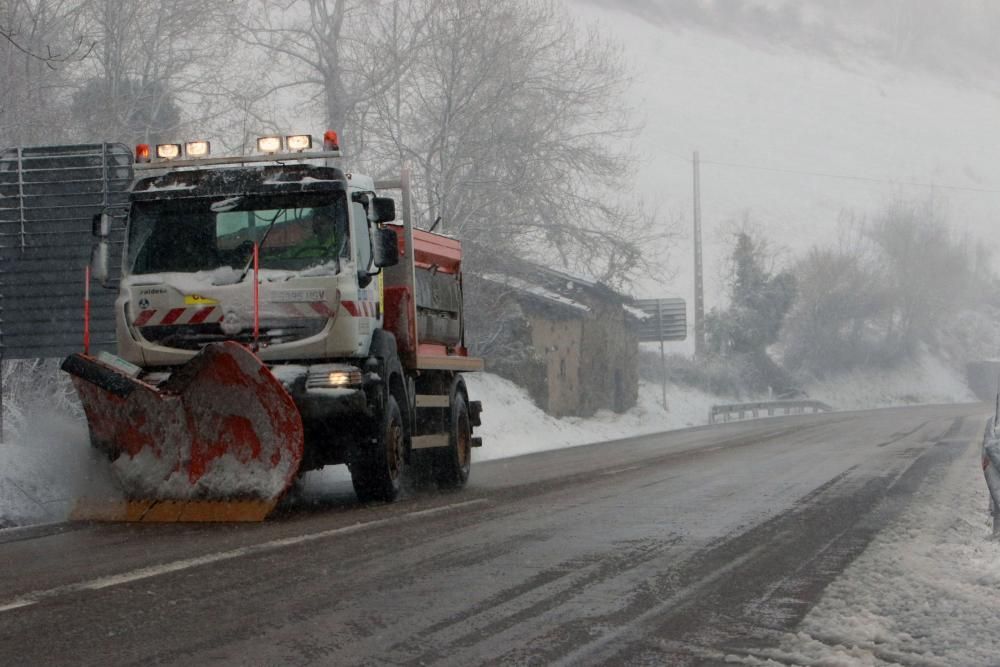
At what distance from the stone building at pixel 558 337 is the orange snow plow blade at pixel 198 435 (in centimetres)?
2040

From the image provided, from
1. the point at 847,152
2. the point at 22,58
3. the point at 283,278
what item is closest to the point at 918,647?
the point at 283,278

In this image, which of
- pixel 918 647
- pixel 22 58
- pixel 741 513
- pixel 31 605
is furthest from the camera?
pixel 22 58

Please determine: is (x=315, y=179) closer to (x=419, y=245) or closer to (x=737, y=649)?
(x=419, y=245)

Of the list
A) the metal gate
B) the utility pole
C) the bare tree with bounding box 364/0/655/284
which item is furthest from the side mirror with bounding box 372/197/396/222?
the utility pole

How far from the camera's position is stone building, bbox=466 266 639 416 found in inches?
1278

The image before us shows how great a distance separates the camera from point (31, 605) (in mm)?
5898

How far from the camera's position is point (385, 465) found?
10766 mm

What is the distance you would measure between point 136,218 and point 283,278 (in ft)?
5.14

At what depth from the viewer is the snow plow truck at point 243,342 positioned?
9.77 meters

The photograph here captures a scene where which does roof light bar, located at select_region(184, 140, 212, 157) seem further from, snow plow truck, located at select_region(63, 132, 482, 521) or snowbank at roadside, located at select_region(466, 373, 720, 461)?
snowbank at roadside, located at select_region(466, 373, 720, 461)

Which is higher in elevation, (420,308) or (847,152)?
(847,152)

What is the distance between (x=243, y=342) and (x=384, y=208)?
171 centimetres

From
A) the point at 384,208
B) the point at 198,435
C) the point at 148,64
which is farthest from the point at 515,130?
the point at 198,435

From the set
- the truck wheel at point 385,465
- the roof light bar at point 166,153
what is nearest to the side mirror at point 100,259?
the roof light bar at point 166,153
